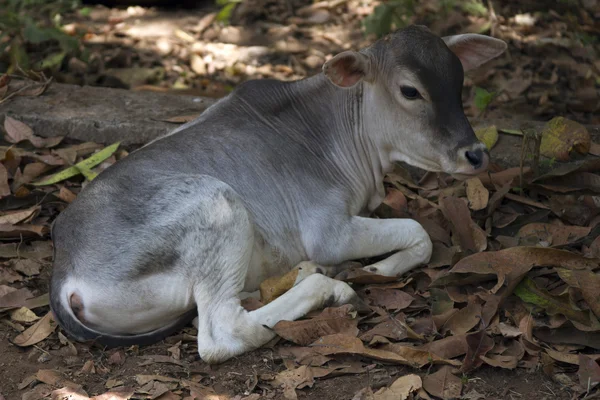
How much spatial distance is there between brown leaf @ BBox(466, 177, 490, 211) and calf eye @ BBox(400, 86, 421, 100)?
3.56 ft

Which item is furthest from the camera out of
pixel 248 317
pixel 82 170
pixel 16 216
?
pixel 82 170

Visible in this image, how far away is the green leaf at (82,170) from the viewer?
6.16m

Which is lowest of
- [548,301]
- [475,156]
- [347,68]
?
[548,301]

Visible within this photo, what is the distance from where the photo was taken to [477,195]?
5.83 metres

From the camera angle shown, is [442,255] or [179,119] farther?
[179,119]

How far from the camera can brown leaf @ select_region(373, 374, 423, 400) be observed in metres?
4.19

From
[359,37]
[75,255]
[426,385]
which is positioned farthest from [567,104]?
[75,255]

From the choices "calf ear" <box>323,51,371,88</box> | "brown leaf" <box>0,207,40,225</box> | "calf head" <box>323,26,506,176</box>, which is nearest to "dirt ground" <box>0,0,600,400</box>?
"brown leaf" <box>0,207,40,225</box>

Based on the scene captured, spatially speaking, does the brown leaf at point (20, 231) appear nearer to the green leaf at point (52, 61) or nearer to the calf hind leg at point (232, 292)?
the calf hind leg at point (232, 292)

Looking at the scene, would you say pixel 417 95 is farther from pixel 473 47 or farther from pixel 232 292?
pixel 232 292

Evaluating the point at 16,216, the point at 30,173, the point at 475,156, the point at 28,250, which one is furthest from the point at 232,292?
the point at 30,173

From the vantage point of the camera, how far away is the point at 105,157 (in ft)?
20.7

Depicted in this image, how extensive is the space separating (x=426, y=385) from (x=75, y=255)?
1915 millimetres

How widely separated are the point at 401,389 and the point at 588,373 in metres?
0.91
